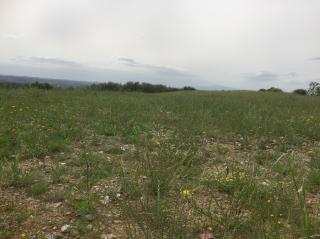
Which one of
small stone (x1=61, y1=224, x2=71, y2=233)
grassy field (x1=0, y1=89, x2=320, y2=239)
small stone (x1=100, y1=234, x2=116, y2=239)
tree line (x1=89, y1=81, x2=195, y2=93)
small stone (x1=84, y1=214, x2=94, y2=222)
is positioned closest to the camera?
grassy field (x1=0, y1=89, x2=320, y2=239)

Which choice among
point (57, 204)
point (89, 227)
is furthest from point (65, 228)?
point (57, 204)

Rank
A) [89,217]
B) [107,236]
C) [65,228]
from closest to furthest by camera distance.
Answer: [107,236] → [65,228] → [89,217]

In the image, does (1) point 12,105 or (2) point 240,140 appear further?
(1) point 12,105

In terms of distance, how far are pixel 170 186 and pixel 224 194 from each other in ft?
3.59

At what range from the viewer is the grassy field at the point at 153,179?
4945 mm

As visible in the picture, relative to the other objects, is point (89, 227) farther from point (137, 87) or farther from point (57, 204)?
point (137, 87)

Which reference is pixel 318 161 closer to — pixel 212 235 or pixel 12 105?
pixel 212 235

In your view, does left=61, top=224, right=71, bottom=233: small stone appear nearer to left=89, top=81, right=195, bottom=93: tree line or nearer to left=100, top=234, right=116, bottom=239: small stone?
left=100, top=234, right=116, bottom=239: small stone

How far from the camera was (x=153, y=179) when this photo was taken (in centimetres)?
634

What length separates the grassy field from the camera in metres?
4.95

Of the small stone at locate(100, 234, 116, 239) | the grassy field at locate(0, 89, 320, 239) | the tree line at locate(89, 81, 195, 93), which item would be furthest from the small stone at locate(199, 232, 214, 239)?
the tree line at locate(89, 81, 195, 93)

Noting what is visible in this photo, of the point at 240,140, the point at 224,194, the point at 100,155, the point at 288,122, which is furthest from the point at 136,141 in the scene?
the point at 288,122

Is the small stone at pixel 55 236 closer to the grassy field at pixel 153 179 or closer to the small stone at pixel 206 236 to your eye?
the grassy field at pixel 153 179

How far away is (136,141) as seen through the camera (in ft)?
33.6
